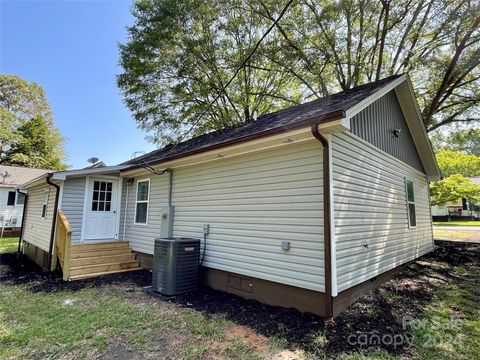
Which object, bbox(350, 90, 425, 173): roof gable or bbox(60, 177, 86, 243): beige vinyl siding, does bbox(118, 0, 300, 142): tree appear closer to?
bbox(60, 177, 86, 243): beige vinyl siding

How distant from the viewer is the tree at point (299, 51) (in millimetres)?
10062

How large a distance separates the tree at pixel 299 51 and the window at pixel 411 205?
15.3ft

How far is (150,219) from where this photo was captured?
770cm

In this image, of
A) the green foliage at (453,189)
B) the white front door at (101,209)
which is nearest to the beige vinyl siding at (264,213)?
the white front door at (101,209)

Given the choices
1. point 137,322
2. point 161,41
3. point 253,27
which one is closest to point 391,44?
point 253,27

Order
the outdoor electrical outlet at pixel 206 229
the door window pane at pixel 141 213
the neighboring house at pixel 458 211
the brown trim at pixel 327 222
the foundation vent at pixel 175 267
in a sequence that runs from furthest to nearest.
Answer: the neighboring house at pixel 458 211 → the door window pane at pixel 141 213 → the outdoor electrical outlet at pixel 206 229 → the foundation vent at pixel 175 267 → the brown trim at pixel 327 222

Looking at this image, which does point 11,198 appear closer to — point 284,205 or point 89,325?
point 89,325

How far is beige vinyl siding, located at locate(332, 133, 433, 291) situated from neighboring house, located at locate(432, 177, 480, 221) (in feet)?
91.3

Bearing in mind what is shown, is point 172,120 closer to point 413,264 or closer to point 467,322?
point 413,264

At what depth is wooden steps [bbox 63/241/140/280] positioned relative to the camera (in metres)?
6.64

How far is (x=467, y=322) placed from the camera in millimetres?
3928

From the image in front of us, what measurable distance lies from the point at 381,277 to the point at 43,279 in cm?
795

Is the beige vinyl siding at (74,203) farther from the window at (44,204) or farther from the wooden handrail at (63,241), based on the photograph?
the window at (44,204)

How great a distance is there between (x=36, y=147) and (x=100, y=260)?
1094 inches
